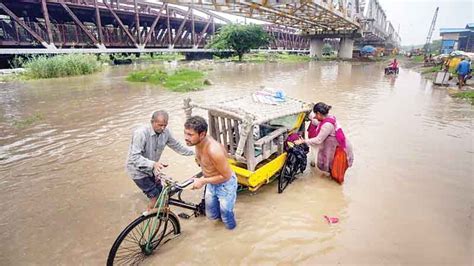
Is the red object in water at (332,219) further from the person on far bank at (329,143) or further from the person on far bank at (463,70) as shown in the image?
the person on far bank at (463,70)

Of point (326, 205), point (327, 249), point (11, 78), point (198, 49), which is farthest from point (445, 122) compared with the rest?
point (198, 49)

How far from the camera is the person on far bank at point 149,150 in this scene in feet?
10.0

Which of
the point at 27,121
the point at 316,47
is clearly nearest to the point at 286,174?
the point at 27,121

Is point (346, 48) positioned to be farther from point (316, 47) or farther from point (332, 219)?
point (332, 219)

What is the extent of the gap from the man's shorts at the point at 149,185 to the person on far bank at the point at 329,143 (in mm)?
2110

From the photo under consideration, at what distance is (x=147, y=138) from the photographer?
3.19 m

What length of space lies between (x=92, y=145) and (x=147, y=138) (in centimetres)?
385

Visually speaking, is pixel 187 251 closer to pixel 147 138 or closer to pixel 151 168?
pixel 151 168

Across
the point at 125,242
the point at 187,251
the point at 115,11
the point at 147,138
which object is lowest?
the point at 187,251

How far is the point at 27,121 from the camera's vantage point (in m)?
7.98

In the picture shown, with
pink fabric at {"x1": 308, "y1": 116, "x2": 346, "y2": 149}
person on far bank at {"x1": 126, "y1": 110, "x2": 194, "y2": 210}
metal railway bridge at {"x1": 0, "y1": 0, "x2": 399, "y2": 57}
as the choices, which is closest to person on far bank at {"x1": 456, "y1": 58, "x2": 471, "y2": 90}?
metal railway bridge at {"x1": 0, "y1": 0, "x2": 399, "y2": 57}

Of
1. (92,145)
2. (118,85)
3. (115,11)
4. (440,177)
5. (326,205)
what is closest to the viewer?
(326,205)

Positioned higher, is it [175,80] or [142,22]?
[142,22]

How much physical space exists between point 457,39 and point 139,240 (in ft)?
171
